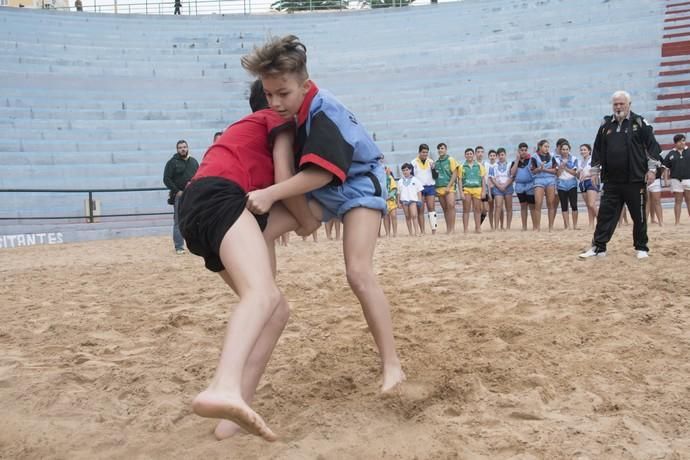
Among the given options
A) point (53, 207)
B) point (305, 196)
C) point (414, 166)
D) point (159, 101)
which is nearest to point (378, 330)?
point (305, 196)

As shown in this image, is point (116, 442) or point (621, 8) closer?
point (116, 442)

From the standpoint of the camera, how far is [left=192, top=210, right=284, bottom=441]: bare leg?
2.16m

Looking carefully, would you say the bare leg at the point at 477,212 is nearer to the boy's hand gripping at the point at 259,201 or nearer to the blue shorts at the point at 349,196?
the blue shorts at the point at 349,196

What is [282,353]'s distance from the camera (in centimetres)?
382

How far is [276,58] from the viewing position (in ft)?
8.43

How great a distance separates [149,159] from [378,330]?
13.4 m

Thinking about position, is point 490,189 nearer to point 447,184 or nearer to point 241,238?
point 447,184

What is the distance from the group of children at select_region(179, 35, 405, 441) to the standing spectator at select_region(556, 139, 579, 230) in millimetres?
8397

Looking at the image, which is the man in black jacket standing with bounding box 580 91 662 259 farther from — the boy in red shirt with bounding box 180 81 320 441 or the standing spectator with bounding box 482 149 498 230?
the standing spectator with bounding box 482 149 498 230

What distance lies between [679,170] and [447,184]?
11.6 feet

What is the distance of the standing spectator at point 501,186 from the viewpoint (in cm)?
1155

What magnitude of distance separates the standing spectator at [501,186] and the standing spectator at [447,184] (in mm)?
662

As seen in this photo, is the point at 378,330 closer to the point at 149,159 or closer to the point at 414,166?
the point at 414,166

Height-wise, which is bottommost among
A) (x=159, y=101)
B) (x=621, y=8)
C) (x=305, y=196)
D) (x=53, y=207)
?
(x=53, y=207)
